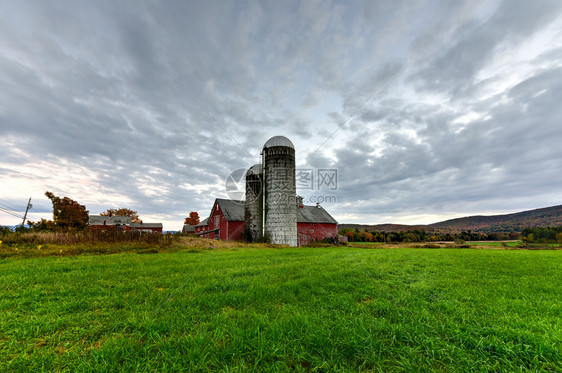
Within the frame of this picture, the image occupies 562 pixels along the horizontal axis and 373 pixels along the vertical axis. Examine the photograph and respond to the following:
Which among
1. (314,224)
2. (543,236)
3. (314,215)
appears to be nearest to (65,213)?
(314,224)

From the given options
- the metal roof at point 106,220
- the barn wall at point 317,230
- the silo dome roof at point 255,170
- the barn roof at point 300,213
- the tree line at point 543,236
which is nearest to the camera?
the silo dome roof at point 255,170

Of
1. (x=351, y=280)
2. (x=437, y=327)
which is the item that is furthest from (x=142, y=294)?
(x=437, y=327)

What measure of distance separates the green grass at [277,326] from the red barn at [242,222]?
22.5 m

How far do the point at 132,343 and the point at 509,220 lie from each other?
81.5 meters

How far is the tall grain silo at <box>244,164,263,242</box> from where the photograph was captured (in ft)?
75.8

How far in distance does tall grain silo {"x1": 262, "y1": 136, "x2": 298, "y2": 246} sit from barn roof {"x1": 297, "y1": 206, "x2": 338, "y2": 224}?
29.7 ft

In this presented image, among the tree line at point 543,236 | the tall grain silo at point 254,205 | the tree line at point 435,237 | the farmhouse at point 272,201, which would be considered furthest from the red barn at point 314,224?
the tree line at point 543,236

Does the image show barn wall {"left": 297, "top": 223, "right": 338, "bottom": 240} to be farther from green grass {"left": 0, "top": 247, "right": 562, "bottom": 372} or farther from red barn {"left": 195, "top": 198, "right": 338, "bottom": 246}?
green grass {"left": 0, "top": 247, "right": 562, "bottom": 372}

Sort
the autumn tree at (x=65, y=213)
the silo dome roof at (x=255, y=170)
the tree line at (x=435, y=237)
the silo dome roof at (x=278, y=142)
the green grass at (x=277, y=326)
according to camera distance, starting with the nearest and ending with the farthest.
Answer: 1. the green grass at (x=277, y=326)
2. the silo dome roof at (x=278, y=142)
3. the silo dome roof at (x=255, y=170)
4. the autumn tree at (x=65, y=213)
5. the tree line at (x=435, y=237)

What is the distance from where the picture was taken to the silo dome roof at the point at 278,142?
2233 centimetres

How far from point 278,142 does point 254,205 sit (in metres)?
6.75

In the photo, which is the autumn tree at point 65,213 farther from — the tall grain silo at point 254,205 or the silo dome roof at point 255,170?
the silo dome roof at point 255,170

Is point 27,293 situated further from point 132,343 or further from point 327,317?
→ point 327,317

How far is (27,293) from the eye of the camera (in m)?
3.72
